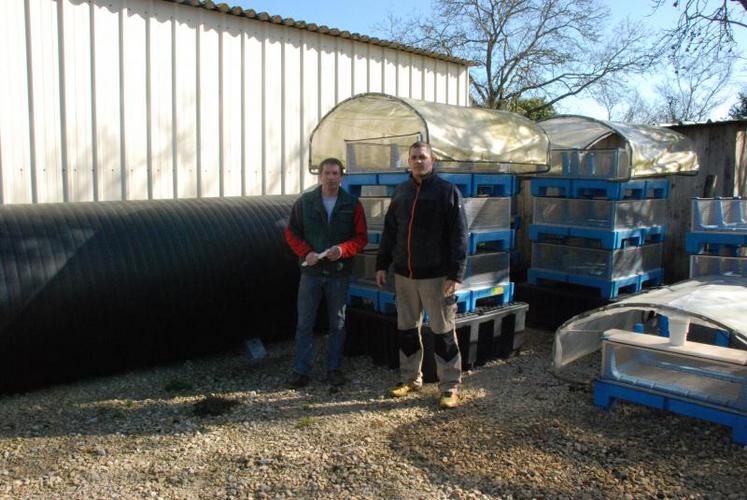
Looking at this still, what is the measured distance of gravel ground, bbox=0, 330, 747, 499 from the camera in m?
4.04

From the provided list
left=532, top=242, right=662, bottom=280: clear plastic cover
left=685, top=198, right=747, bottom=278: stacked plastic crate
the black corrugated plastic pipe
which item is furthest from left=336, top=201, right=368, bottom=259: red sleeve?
left=685, top=198, right=747, bottom=278: stacked plastic crate

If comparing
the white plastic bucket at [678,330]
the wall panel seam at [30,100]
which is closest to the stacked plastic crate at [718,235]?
the white plastic bucket at [678,330]

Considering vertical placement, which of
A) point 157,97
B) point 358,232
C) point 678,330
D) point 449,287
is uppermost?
point 157,97

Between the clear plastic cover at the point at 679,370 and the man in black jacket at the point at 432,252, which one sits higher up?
the man in black jacket at the point at 432,252

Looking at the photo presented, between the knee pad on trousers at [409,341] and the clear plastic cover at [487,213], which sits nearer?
the knee pad on trousers at [409,341]

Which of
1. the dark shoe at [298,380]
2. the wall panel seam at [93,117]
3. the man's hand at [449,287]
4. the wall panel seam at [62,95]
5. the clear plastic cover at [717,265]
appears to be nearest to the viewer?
the man's hand at [449,287]

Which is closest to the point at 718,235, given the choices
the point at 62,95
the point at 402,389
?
the point at 402,389

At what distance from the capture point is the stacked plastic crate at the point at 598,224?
745 cm

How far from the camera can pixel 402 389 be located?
5660mm

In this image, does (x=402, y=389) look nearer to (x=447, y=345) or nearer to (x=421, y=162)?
(x=447, y=345)

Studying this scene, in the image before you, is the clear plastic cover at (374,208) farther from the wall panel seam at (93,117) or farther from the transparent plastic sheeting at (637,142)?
the wall panel seam at (93,117)

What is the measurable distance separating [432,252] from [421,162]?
751 millimetres

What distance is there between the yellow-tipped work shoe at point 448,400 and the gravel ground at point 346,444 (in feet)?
0.39

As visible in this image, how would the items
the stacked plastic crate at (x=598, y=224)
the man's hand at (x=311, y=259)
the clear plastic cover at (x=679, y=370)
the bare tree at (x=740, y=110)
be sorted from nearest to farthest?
1. the clear plastic cover at (x=679, y=370)
2. the man's hand at (x=311, y=259)
3. the stacked plastic crate at (x=598, y=224)
4. the bare tree at (x=740, y=110)
